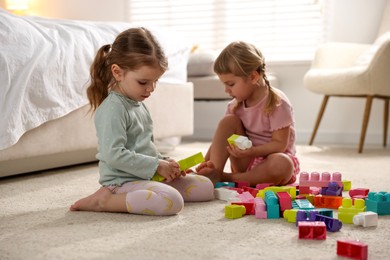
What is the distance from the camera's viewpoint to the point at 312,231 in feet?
3.87

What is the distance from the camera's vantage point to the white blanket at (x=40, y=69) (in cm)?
199

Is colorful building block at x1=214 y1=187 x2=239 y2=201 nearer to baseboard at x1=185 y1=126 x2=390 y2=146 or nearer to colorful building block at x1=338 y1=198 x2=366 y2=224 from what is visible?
colorful building block at x1=338 y1=198 x2=366 y2=224

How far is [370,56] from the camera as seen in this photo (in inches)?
130

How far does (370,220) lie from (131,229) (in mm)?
552

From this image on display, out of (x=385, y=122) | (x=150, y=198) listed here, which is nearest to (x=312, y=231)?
(x=150, y=198)

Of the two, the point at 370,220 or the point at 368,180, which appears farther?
the point at 368,180

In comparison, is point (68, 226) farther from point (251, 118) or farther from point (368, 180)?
point (368, 180)

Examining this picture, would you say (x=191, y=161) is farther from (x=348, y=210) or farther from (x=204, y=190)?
(x=348, y=210)

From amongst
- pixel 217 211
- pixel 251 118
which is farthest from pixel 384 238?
pixel 251 118

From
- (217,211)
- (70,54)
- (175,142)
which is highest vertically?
(70,54)

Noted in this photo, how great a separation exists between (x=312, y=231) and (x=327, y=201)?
413mm

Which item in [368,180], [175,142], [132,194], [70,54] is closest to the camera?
[132,194]

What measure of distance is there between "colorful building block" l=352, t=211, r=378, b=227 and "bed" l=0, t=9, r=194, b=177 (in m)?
1.22

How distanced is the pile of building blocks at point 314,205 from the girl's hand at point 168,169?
0.18m
